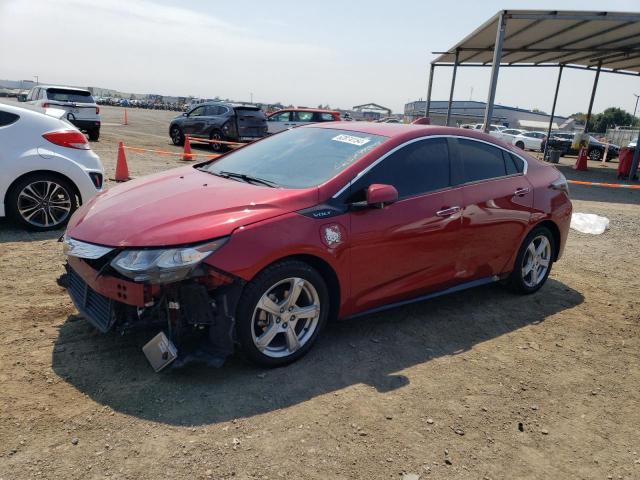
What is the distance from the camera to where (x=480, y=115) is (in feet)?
222

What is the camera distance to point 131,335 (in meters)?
3.65

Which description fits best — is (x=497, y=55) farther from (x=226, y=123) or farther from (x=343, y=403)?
(x=343, y=403)

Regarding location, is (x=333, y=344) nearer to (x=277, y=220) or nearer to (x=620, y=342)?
(x=277, y=220)

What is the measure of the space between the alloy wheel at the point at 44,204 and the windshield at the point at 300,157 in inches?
103

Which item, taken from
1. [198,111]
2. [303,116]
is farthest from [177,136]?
[303,116]

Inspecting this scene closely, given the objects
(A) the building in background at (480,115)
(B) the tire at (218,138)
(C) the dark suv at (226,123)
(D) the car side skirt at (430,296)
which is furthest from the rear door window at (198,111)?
(A) the building in background at (480,115)

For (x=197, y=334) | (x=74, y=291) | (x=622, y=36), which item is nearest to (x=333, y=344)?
(x=197, y=334)

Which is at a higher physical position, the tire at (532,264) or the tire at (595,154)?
the tire at (532,264)

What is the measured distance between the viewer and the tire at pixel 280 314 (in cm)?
312

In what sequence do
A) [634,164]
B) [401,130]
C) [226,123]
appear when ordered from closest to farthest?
[401,130] < [634,164] < [226,123]

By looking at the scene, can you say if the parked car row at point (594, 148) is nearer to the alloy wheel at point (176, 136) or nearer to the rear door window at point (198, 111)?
the rear door window at point (198, 111)

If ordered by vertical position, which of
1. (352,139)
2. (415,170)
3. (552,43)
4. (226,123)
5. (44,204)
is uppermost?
(552,43)

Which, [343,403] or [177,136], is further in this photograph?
[177,136]

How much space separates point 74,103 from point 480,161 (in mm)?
15863
